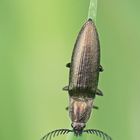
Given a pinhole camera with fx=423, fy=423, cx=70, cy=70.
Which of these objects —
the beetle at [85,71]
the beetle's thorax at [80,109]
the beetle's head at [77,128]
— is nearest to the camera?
the beetle's head at [77,128]

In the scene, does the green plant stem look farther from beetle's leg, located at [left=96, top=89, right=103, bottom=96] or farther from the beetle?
beetle's leg, located at [left=96, top=89, right=103, bottom=96]

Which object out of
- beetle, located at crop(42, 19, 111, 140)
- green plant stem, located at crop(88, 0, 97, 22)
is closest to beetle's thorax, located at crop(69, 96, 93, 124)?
beetle, located at crop(42, 19, 111, 140)

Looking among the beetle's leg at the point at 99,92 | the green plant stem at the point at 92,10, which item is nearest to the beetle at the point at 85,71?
the beetle's leg at the point at 99,92

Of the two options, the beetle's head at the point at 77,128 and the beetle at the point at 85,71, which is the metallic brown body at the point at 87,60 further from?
the beetle's head at the point at 77,128

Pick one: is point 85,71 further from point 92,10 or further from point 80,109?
point 92,10

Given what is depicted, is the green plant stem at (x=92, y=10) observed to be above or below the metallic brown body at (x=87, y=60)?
above

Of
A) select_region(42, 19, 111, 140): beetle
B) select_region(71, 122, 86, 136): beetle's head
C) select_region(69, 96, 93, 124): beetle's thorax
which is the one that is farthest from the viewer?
select_region(69, 96, 93, 124): beetle's thorax

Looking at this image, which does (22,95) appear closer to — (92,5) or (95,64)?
(95,64)
